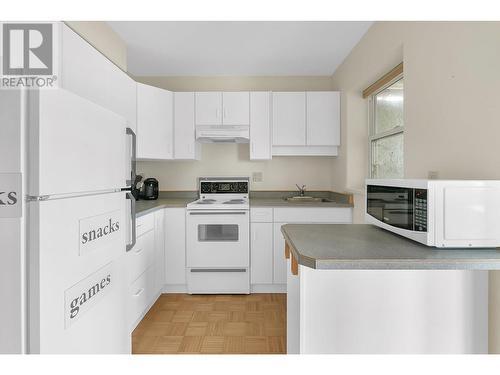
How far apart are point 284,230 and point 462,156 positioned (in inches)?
37.2

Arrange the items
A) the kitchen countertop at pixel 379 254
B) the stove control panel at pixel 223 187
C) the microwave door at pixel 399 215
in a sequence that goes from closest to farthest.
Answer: the kitchen countertop at pixel 379 254 → the microwave door at pixel 399 215 → the stove control panel at pixel 223 187

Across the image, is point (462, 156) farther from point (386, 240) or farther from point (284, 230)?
point (284, 230)

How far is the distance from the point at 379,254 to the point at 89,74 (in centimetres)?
184

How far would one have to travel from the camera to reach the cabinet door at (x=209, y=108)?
3189mm

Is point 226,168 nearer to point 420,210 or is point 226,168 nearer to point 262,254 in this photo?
point 262,254

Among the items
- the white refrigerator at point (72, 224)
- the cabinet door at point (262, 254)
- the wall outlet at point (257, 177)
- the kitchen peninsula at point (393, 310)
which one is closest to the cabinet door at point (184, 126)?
the wall outlet at point (257, 177)

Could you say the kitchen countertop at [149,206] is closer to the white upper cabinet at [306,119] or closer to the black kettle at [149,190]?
the black kettle at [149,190]

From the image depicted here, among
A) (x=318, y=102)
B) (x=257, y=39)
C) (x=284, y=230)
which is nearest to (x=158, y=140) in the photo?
(x=257, y=39)

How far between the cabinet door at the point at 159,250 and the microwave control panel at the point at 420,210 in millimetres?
2147

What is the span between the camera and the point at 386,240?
133 centimetres

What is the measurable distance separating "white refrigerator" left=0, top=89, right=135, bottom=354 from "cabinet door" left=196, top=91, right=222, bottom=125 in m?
1.84

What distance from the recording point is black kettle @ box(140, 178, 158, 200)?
332 centimetres

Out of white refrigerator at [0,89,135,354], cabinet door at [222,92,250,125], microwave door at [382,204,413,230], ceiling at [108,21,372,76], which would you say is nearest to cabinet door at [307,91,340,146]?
ceiling at [108,21,372,76]

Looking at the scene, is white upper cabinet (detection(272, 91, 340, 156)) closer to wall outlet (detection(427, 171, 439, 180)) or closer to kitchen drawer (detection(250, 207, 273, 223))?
kitchen drawer (detection(250, 207, 273, 223))
